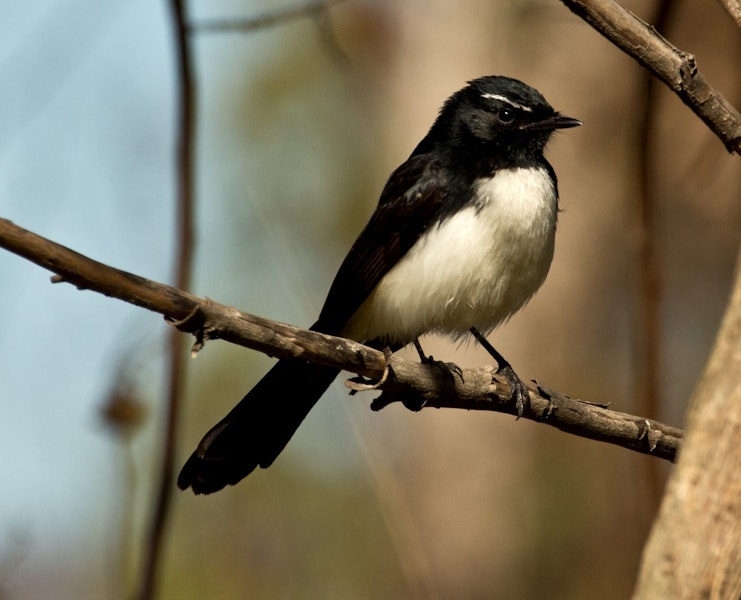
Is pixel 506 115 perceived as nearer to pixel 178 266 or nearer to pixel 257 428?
pixel 257 428

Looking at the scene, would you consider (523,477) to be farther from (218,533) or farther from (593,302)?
(218,533)

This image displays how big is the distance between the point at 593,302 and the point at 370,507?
3.87 metres

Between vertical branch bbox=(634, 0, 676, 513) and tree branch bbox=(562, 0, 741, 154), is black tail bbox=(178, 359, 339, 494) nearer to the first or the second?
vertical branch bbox=(634, 0, 676, 513)

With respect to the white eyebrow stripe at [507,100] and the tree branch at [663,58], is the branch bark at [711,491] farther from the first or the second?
the white eyebrow stripe at [507,100]

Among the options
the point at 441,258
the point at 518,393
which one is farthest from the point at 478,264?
the point at 518,393

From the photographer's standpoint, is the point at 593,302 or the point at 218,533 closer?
the point at 593,302

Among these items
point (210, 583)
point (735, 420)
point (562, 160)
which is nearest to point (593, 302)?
point (562, 160)

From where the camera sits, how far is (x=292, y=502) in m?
9.84

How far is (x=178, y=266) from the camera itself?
319cm

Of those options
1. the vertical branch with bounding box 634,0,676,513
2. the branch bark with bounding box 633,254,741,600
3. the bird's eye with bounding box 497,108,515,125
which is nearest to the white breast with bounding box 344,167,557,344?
the bird's eye with bounding box 497,108,515,125

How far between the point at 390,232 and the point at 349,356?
1.60 meters

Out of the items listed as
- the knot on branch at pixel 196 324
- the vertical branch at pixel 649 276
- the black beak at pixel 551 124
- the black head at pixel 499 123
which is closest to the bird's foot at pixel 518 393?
the vertical branch at pixel 649 276

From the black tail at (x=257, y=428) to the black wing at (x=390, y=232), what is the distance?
29 centimetres

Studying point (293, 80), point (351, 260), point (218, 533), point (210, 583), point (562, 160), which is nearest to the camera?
point (351, 260)
